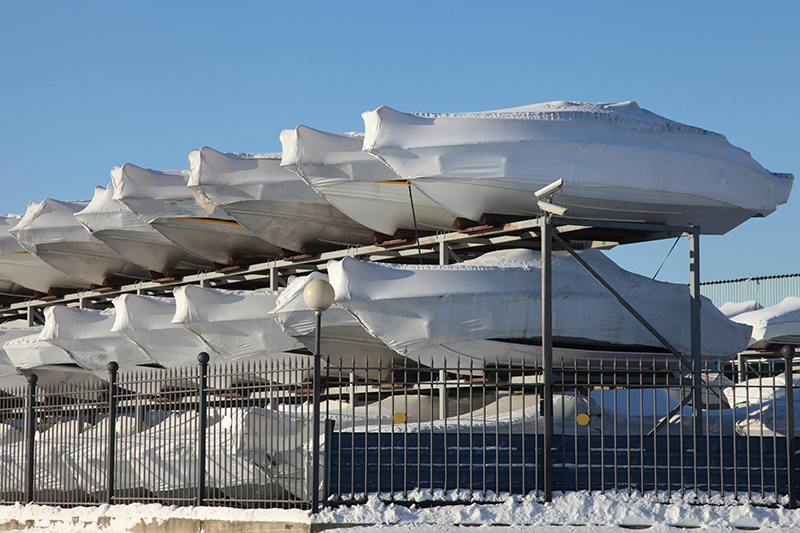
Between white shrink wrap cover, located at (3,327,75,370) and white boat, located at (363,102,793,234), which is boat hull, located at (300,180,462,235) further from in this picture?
white shrink wrap cover, located at (3,327,75,370)

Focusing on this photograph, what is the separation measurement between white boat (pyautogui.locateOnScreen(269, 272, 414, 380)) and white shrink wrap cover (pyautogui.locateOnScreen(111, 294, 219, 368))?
242cm

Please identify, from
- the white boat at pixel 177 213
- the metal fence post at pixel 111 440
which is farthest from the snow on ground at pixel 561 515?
the white boat at pixel 177 213

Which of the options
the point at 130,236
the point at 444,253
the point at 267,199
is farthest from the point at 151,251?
the point at 444,253

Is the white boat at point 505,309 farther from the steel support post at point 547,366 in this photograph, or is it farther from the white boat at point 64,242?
the white boat at point 64,242

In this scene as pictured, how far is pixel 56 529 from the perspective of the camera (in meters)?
11.0

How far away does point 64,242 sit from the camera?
19.0 m

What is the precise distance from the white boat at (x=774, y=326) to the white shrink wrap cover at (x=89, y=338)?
14124 mm

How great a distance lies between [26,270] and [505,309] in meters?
13.3

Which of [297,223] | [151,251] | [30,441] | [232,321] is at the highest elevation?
[297,223]

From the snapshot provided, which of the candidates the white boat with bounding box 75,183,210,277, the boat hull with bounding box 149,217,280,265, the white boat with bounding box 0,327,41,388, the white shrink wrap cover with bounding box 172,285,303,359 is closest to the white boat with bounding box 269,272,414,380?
the white shrink wrap cover with bounding box 172,285,303,359

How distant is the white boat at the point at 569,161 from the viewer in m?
12.1

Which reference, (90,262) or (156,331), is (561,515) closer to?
(156,331)

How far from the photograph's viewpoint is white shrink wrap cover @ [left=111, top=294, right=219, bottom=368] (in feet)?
50.5

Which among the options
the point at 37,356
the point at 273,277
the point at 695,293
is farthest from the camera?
the point at 37,356
